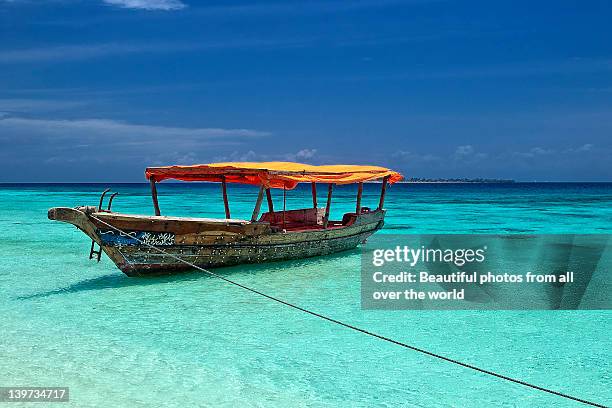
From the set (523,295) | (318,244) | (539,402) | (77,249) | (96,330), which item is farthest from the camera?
(77,249)

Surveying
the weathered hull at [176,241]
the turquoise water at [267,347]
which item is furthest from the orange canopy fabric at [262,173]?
the turquoise water at [267,347]

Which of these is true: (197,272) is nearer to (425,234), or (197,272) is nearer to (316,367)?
(316,367)

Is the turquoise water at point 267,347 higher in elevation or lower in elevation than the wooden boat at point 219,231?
lower

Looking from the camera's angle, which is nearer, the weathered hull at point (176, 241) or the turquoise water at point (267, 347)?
the turquoise water at point (267, 347)

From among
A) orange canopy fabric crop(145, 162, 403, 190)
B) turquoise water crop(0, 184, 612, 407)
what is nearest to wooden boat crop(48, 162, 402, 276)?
orange canopy fabric crop(145, 162, 403, 190)

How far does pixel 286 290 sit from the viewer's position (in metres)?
9.91

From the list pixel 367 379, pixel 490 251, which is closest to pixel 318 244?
pixel 490 251

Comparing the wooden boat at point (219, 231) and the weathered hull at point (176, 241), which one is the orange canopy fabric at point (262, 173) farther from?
the weathered hull at point (176, 241)

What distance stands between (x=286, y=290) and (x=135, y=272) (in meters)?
2.65

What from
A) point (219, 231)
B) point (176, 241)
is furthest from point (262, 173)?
point (176, 241)

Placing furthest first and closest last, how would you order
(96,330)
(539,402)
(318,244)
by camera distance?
(318,244) → (96,330) → (539,402)

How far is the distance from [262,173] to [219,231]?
142 cm

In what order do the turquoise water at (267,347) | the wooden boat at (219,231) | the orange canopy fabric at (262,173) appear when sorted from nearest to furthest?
the turquoise water at (267,347)
the wooden boat at (219,231)
the orange canopy fabric at (262,173)

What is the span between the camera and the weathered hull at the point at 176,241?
959cm
